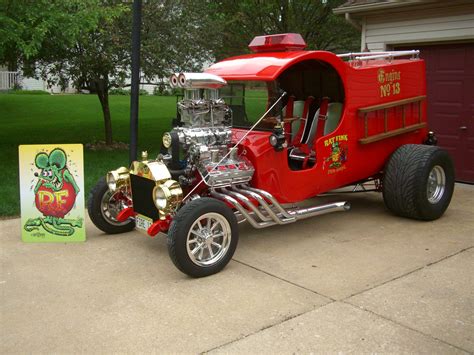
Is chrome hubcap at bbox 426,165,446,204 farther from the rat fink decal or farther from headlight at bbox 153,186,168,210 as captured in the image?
headlight at bbox 153,186,168,210

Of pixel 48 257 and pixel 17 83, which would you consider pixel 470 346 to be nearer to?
pixel 48 257

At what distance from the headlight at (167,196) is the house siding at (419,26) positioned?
227 inches

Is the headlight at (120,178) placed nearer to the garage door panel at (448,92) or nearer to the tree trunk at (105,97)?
the garage door panel at (448,92)

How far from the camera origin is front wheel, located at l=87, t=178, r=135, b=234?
5.96 metres

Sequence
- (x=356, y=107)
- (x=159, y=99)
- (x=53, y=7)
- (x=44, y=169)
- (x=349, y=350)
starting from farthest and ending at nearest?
(x=159, y=99) → (x=53, y=7) → (x=356, y=107) → (x=44, y=169) → (x=349, y=350)

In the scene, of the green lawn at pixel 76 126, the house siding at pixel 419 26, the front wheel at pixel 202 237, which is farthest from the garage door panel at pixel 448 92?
the front wheel at pixel 202 237

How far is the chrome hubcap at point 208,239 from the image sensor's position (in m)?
4.89

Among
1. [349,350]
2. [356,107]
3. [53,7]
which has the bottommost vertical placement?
[349,350]

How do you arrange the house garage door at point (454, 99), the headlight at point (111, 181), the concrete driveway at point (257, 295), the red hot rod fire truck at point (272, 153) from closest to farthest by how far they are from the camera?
1. the concrete driveway at point (257, 295)
2. the red hot rod fire truck at point (272, 153)
3. the headlight at point (111, 181)
4. the house garage door at point (454, 99)

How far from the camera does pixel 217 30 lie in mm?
12484

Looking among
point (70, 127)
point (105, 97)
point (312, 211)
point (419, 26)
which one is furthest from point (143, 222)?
point (70, 127)

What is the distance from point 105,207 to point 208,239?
167 centimetres

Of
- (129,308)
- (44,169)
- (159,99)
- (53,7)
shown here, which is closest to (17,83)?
(159,99)

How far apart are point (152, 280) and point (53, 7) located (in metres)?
5.34
